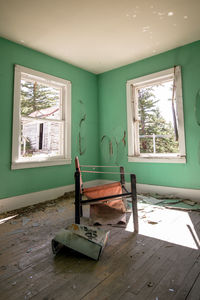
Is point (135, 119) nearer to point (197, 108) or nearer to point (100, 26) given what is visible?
point (197, 108)

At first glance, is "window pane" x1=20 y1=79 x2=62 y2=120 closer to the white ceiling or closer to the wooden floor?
the white ceiling

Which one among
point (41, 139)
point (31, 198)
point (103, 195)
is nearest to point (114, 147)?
point (41, 139)

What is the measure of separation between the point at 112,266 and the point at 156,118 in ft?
9.95

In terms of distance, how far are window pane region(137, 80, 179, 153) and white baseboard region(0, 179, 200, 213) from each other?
30.0 inches

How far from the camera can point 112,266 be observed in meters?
1.46

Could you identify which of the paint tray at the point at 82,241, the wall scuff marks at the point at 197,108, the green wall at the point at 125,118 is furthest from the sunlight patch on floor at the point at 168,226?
the wall scuff marks at the point at 197,108

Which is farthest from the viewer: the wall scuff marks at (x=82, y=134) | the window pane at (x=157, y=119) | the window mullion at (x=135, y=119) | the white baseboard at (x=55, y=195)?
the wall scuff marks at (x=82, y=134)

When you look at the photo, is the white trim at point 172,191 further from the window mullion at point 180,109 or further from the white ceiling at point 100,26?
the white ceiling at point 100,26

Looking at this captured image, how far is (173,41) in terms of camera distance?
3.24 m

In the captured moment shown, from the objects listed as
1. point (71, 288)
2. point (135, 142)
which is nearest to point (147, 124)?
point (135, 142)

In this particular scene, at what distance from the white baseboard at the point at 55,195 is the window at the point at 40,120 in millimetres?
541

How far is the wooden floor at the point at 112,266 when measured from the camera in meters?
1.20

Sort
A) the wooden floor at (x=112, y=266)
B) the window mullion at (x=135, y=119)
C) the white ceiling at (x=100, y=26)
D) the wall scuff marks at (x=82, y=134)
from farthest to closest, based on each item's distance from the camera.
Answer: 1. the wall scuff marks at (x=82, y=134)
2. the window mullion at (x=135, y=119)
3. the white ceiling at (x=100, y=26)
4. the wooden floor at (x=112, y=266)

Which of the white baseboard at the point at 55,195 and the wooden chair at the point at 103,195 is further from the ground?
the wooden chair at the point at 103,195
